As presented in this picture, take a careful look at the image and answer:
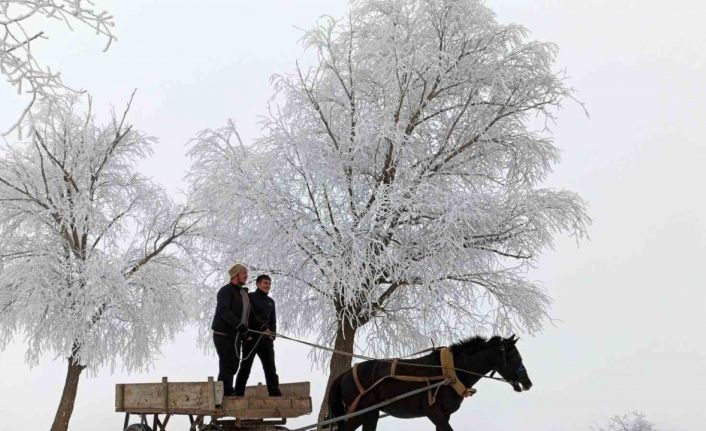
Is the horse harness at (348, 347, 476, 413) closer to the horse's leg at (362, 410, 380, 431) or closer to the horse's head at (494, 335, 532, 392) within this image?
the horse's leg at (362, 410, 380, 431)

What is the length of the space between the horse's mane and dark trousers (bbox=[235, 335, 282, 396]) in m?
2.42

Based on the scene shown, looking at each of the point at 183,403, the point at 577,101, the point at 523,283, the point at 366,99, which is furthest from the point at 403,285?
the point at 183,403

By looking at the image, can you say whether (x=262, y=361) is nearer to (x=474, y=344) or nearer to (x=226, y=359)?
(x=226, y=359)

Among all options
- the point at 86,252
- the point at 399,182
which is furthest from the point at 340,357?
the point at 86,252

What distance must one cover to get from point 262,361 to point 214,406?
1.23 meters

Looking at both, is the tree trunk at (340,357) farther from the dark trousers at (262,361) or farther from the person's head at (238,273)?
the person's head at (238,273)

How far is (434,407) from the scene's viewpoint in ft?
30.2

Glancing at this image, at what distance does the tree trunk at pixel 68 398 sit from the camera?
1783cm

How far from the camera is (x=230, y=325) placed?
9664mm

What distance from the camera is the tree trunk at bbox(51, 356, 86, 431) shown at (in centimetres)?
1783

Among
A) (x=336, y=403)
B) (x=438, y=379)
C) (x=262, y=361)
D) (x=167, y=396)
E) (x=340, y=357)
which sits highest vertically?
(x=340, y=357)

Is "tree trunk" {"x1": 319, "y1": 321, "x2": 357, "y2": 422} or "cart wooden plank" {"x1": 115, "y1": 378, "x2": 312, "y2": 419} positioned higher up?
"tree trunk" {"x1": 319, "y1": 321, "x2": 357, "y2": 422}

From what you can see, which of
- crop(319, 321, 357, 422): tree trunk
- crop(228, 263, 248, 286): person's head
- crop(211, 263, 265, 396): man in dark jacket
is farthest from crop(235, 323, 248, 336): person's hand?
crop(319, 321, 357, 422): tree trunk

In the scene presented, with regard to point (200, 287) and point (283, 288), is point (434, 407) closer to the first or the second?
point (283, 288)
